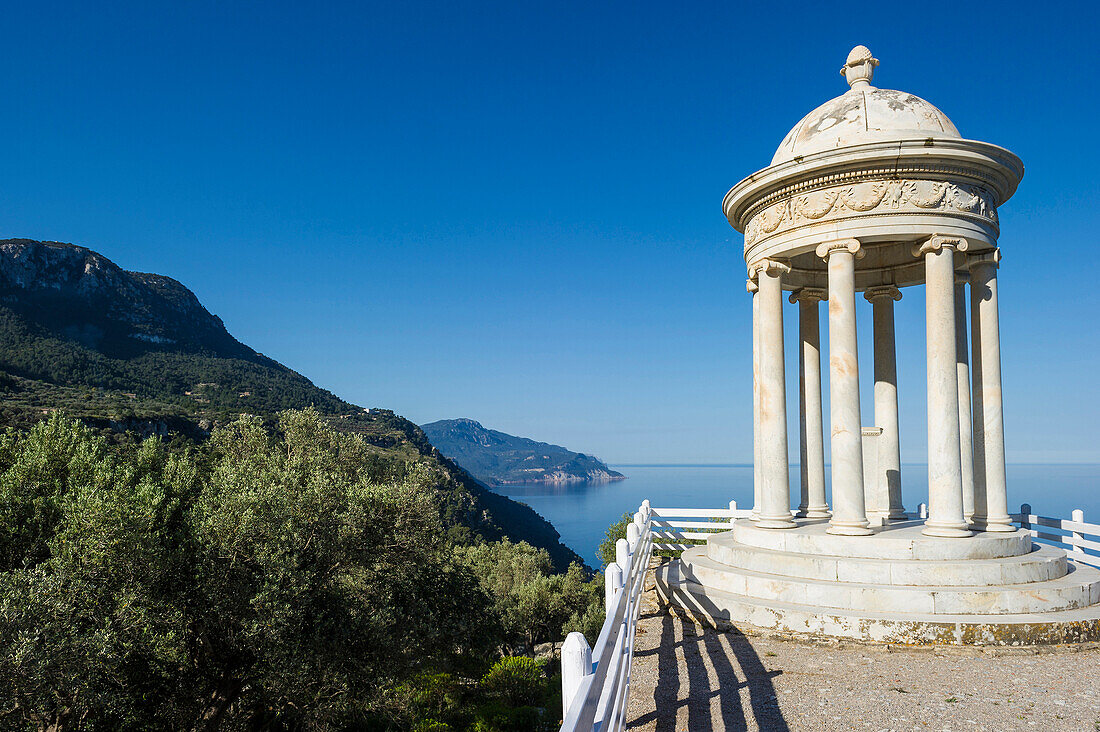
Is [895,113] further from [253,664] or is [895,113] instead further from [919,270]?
[253,664]

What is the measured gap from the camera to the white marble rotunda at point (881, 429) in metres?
9.38

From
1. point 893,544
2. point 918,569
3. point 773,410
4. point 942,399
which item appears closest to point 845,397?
point 773,410

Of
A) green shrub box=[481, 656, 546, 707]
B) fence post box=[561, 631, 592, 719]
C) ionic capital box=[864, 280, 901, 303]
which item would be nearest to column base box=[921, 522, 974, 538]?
ionic capital box=[864, 280, 901, 303]

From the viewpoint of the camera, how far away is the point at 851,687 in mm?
7215

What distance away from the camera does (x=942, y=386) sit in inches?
434

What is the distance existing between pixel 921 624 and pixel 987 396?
5843 millimetres

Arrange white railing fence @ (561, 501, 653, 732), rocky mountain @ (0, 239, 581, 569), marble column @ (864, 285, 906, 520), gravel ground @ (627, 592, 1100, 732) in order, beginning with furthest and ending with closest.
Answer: rocky mountain @ (0, 239, 581, 569), marble column @ (864, 285, 906, 520), gravel ground @ (627, 592, 1100, 732), white railing fence @ (561, 501, 653, 732)

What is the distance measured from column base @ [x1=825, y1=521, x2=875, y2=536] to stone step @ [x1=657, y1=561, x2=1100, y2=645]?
1725 mm

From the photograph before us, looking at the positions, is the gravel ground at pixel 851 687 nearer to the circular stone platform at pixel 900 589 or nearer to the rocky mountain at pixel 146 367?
the circular stone platform at pixel 900 589

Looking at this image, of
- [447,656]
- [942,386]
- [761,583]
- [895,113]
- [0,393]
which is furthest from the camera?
[0,393]

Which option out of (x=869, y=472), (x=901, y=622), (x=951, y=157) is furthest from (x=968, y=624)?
(x=951, y=157)

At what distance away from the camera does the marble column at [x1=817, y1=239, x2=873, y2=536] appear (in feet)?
36.3

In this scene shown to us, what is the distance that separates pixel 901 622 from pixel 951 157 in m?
8.07

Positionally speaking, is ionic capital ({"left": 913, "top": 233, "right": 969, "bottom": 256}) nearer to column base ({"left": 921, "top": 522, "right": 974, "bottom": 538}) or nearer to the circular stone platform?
column base ({"left": 921, "top": 522, "right": 974, "bottom": 538})
